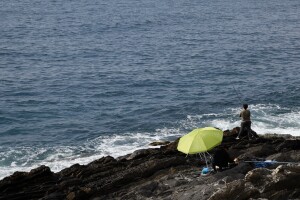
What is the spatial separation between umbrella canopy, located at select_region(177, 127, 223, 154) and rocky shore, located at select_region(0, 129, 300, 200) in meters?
1.08

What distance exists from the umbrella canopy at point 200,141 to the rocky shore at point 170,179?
1076mm

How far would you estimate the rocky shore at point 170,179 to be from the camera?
1784cm

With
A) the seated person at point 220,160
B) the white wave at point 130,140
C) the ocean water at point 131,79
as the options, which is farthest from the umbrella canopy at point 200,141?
the white wave at point 130,140

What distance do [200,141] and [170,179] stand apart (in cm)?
201

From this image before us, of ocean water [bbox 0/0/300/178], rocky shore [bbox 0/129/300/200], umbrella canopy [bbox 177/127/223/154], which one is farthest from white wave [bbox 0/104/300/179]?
umbrella canopy [bbox 177/127/223/154]

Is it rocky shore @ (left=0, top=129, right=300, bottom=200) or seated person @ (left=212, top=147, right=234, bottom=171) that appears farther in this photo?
seated person @ (left=212, top=147, right=234, bottom=171)

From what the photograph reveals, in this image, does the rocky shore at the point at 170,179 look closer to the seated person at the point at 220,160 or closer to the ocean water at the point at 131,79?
the seated person at the point at 220,160

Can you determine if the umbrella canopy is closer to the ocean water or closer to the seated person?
the seated person

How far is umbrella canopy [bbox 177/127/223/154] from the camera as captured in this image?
20172mm

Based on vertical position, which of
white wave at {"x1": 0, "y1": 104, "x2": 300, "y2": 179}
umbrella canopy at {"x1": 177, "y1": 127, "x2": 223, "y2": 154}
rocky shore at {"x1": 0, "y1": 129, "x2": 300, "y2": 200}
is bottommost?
white wave at {"x1": 0, "y1": 104, "x2": 300, "y2": 179}

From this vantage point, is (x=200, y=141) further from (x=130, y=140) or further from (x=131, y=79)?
(x=131, y=79)

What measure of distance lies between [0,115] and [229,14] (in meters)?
67.0

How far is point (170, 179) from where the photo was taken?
2098cm

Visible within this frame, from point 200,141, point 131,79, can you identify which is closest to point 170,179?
point 200,141
